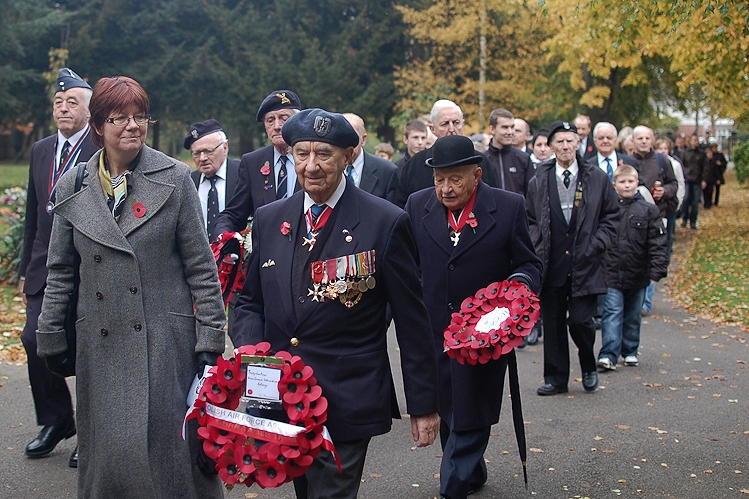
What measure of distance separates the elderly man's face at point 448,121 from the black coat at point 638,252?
8.06ft

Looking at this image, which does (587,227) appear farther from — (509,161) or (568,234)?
(509,161)

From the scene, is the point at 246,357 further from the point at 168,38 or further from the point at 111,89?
the point at 168,38

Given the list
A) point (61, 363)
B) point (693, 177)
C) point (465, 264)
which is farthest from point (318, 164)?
point (693, 177)

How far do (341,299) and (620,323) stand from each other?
628cm

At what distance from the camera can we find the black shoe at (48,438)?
6.54 m

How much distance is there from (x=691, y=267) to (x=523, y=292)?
14.2 meters

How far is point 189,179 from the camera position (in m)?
4.39

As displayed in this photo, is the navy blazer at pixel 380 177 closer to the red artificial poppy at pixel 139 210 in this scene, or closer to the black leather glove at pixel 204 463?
the red artificial poppy at pixel 139 210

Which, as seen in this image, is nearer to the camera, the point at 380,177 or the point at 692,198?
the point at 380,177

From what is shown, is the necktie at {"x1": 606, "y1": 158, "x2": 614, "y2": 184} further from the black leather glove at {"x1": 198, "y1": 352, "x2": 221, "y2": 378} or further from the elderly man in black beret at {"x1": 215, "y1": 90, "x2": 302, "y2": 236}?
the black leather glove at {"x1": 198, "y1": 352, "x2": 221, "y2": 378}

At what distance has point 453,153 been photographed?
5414mm

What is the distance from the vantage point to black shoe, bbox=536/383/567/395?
27.5ft

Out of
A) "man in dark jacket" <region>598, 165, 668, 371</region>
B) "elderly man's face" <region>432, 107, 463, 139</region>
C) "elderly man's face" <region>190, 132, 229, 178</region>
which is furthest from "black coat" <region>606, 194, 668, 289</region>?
"elderly man's face" <region>190, 132, 229, 178</region>

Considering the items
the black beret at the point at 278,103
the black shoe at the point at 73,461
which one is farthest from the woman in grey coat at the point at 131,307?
the black beret at the point at 278,103
